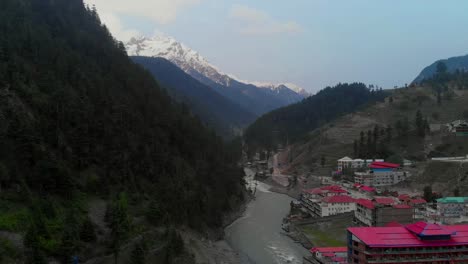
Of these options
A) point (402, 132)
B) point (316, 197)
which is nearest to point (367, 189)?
point (316, 197)

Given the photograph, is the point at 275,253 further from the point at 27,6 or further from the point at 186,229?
the point at 27,6

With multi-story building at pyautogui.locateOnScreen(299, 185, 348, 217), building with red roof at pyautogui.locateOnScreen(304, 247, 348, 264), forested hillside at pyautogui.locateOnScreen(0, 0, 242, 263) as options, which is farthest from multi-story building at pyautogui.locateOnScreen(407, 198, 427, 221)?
forested hillside at pyautogui.locateOnScreen(0, 0, 242, 263)

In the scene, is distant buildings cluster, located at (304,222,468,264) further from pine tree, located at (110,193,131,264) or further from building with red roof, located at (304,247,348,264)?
pine tree, located at (110,193,131,264)

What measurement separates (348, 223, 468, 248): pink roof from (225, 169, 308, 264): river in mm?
8602

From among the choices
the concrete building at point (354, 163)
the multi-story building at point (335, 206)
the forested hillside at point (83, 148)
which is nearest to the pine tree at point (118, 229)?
the forested hillside at point (83, 148)

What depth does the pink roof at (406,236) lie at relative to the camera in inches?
989

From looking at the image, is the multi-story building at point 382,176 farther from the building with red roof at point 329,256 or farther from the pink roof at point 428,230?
the pink roof at point 428,230

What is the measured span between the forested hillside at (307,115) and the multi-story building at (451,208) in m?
72.3

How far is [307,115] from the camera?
126m

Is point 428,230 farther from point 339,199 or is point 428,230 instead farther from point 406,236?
point 339,199

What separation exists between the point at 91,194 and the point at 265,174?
190ft

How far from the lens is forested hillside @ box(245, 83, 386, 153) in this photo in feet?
386

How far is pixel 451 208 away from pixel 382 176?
1959 centimetres

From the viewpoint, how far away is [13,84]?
29672 millimetres
